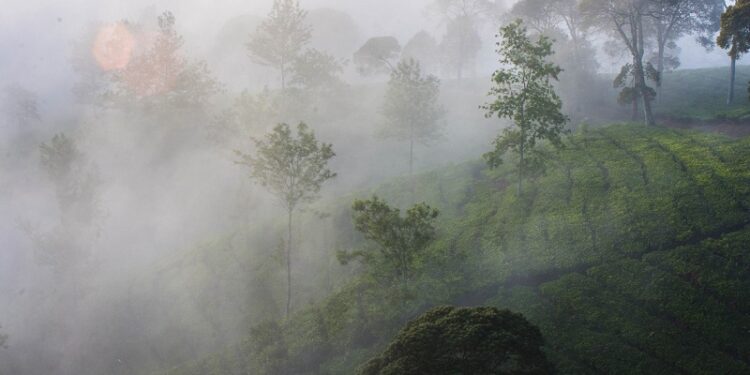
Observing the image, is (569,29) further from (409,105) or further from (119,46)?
(119,46)

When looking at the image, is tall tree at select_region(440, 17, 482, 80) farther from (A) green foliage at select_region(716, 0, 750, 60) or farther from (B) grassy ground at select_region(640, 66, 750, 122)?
(A) green foliage at select_region(716, 0, 750, 60)

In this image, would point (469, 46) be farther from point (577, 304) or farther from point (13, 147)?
point (13, 147)

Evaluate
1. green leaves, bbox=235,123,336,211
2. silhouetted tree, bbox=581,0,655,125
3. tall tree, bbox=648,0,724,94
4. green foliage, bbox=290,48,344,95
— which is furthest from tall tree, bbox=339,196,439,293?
green foliage, bbox=290,48,344,95

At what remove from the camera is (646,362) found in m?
19.5

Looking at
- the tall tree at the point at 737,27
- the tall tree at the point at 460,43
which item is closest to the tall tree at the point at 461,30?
the tall tree at the point at 460,43

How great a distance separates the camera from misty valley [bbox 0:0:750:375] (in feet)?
72.6

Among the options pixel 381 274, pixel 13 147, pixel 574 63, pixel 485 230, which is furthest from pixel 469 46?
pixel 13 147

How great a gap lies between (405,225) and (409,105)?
30385mm

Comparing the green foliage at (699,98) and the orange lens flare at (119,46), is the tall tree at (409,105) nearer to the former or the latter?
the green foliage at (699,98)

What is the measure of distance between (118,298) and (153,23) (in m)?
80.9

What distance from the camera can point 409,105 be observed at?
171 ft

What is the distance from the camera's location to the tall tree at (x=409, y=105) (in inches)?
2030

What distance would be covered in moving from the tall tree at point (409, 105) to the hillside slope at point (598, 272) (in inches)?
634

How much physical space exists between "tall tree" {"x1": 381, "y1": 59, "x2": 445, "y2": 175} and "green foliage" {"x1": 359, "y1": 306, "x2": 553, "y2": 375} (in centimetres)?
3602
